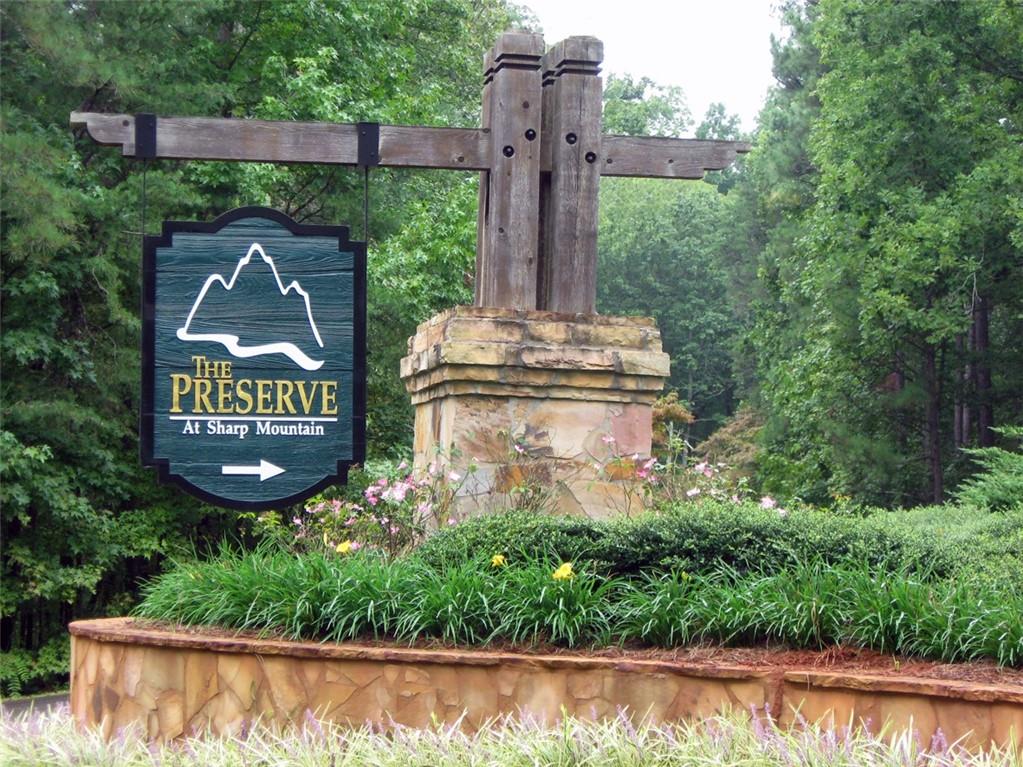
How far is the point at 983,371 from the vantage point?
2578 cm

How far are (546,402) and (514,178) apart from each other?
1.40 metres

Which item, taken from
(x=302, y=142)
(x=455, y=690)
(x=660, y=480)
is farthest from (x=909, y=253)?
(x=455, y=690)

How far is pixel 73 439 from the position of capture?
1912 centimetres

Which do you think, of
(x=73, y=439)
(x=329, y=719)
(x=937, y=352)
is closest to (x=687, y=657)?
(x=329, y=719)

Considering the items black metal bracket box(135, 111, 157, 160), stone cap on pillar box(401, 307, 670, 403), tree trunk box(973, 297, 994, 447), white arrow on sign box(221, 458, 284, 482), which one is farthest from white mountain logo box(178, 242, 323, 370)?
tree trunk box(973, 297, 994, 447)

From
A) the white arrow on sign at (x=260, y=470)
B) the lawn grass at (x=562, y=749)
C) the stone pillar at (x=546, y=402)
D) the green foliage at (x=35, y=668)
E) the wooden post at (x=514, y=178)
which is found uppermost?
the wooden post at (x=514, y=178)

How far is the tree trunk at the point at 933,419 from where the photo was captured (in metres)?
25.1

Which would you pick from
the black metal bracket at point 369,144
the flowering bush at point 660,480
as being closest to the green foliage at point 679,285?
the flowering bush at point 660,480

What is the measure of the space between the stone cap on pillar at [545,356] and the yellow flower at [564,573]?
7.25ft

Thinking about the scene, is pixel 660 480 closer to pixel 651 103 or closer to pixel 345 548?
pixel 345 548

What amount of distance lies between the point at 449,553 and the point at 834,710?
2.13 meters

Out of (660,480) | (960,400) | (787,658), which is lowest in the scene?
(787,658)

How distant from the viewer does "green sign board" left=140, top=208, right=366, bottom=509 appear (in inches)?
300

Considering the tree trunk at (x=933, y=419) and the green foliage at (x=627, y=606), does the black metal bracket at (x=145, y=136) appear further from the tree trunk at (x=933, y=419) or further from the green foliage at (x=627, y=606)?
the tree trunk at (x=933, y=419)
